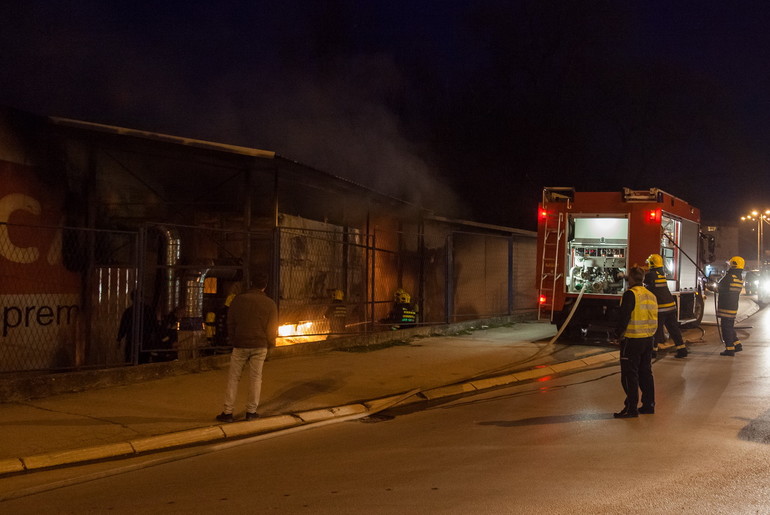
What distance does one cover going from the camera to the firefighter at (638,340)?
25.7ft

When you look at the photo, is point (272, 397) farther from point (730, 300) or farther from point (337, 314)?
point (730, 300)

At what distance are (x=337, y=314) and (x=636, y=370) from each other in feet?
26.2

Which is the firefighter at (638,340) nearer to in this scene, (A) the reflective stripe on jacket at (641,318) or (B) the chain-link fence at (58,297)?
(A) the reflective stripe on jacket at (641,318)

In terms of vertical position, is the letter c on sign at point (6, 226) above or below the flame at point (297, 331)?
above

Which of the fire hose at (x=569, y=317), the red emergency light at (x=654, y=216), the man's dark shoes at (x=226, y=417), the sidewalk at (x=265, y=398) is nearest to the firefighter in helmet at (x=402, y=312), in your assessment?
the sidewalk at (x=265, y=398)

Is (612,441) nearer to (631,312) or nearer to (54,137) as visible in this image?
(631,312)

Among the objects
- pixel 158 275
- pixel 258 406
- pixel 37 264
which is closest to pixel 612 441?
pixel 258 406

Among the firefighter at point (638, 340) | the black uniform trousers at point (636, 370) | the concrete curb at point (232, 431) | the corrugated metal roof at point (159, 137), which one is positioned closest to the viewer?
the concrete curb at point (232, 431)

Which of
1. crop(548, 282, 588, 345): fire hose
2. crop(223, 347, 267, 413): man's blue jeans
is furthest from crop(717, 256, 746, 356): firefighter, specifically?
crop(223, 347, 267, 413): man's blue jeans

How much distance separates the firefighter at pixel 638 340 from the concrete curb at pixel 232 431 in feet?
8.20

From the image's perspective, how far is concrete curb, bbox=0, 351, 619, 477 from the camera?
5.91 meters

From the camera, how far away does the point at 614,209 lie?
1370 centimetres

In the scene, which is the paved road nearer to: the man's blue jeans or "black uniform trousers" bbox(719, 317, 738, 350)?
the man's blue jeans

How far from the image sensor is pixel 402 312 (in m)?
15.1
